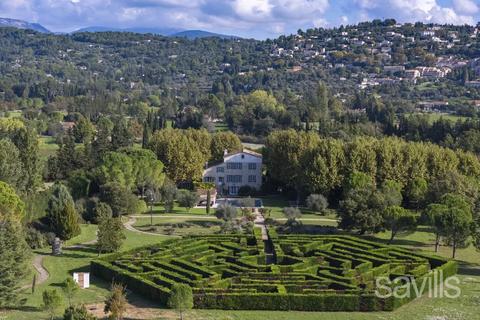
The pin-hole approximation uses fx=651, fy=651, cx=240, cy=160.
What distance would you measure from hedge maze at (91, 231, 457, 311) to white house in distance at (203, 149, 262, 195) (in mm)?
28387

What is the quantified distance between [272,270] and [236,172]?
130 ft

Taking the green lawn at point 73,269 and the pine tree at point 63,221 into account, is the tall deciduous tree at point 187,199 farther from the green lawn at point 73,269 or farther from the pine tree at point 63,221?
the pine tree at point 63,221

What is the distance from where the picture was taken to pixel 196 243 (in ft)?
159

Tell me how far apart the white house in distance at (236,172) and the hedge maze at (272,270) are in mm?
28387

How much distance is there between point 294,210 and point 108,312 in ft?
92.5

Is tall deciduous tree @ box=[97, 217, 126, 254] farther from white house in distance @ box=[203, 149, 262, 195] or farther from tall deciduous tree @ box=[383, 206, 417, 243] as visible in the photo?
white house in distance @ box=[203, 149, 262, 195]

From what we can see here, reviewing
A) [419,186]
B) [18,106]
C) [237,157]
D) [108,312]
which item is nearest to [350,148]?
[419,186]

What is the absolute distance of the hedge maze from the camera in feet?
119

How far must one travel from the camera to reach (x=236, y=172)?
8038cm

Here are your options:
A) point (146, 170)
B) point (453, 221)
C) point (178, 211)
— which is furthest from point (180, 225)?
point (453, 221)

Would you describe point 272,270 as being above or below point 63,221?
below

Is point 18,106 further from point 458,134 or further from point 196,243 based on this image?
point 196,243

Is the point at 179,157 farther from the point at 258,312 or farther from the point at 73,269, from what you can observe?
the point at 258,312

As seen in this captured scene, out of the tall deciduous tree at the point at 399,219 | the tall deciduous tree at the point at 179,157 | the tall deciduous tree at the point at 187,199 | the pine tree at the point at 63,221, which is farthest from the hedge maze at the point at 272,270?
the tall deciduous tree at the point at 179,157
